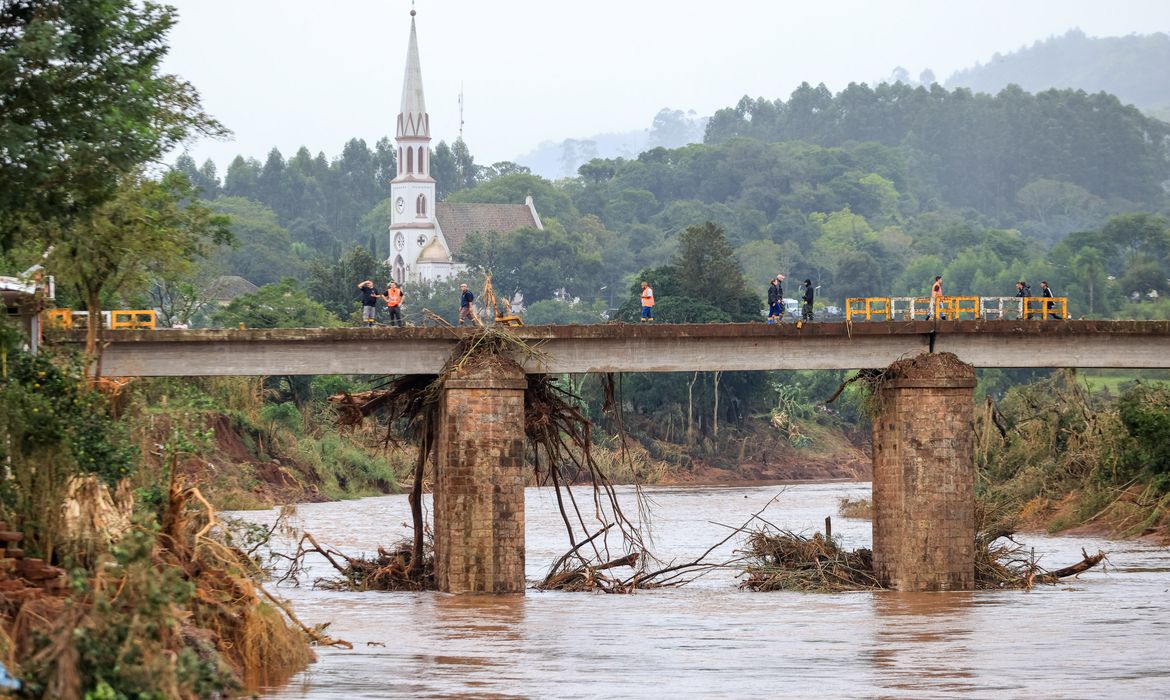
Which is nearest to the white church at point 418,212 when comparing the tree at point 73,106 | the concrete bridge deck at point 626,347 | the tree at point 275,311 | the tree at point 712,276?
the tree at point 712,276

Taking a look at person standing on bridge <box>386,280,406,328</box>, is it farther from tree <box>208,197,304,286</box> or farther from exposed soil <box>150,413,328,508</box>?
tree <box>208,197,304,286</box>

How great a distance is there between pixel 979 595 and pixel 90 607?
21.9 meters

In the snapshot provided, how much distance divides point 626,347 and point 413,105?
15879cm

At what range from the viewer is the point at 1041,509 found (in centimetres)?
5909

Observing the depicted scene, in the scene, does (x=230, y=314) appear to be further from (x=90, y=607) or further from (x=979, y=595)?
(x=90, y=607)

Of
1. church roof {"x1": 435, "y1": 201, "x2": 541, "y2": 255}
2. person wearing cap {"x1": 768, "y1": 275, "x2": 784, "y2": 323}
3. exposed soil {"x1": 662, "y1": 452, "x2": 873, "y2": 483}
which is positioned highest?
church roof {"x1": 435, "y1": 201, "x2": 541, "y2": 255}

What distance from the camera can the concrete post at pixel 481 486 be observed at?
120ft

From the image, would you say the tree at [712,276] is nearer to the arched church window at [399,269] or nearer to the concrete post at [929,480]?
the concrete post at [929,480]

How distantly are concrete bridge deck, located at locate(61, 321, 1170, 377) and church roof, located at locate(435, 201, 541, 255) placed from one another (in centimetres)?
15284

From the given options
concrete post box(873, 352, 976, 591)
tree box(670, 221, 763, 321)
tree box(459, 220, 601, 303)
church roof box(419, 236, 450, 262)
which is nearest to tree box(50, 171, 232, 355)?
concrete post box(873, 352, 976, 591)

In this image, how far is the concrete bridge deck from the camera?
126 ft

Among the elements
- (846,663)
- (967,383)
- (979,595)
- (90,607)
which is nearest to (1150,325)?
(967,383)

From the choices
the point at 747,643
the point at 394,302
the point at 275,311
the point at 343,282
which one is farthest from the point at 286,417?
the point at 747,643

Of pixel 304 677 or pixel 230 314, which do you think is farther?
pixel 230 314
